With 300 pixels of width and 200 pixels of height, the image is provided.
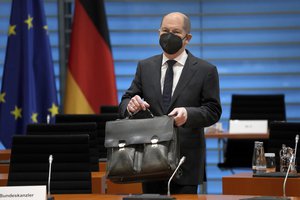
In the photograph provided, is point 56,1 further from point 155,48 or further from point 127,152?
point 127,152

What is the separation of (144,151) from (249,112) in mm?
6112

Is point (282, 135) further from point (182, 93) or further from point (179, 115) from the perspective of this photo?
point (179, 115)

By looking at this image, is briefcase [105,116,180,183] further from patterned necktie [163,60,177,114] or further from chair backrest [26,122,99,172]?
chair backrest [26,122,99,172]

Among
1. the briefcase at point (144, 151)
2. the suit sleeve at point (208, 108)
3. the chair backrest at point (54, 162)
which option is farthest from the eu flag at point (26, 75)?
the briefcase at point (144, 151)

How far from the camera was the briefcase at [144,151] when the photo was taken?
4.37m

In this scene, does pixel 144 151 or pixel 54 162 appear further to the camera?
pixel 54 162

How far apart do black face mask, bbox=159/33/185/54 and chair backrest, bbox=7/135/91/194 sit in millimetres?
1216

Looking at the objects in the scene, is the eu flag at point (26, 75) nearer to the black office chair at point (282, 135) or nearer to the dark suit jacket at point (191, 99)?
the black office chair at point (282, 135)

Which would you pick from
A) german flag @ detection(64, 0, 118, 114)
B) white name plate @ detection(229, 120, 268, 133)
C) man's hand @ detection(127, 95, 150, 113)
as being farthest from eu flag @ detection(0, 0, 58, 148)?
man's hand @ detection(127, 95, 150, 113)

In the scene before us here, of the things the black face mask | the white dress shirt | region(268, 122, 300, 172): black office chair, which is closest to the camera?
the black face mask

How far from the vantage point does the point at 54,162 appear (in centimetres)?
583

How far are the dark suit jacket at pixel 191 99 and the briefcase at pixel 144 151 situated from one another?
316 mm

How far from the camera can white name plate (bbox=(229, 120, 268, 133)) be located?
31.8 feet

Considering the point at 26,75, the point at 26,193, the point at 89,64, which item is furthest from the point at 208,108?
the point at 89,64
